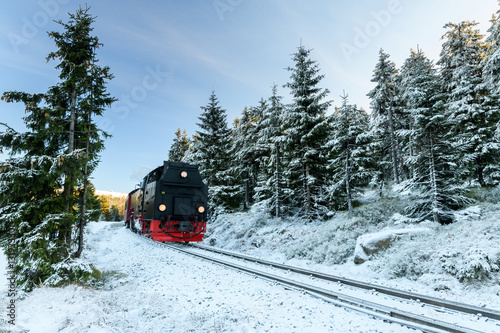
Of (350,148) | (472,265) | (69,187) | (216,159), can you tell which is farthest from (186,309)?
(216,159)

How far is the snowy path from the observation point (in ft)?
15.7

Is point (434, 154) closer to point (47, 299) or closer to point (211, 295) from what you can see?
point (211, 295)

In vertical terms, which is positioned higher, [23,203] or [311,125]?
[311,125]

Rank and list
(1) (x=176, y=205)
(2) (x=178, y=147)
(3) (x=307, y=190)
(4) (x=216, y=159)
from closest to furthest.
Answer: (1) (x=176, y=205) → (3) (x=307, y=190) → (4) (x=216, y=159) → (2) (x=178, y=147)

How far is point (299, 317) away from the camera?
5113 mm

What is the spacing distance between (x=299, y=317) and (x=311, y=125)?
13.9 meters

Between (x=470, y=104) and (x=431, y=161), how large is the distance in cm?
1095

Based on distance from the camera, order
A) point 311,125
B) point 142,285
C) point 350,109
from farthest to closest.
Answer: point 311,125 < point 350,109 < point 142,285

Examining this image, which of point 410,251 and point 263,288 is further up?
point 410,251

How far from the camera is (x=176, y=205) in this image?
15.6 meters

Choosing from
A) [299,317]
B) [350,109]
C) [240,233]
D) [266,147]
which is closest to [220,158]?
[266,147]

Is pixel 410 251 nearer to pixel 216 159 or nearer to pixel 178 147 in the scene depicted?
pixel 216 159

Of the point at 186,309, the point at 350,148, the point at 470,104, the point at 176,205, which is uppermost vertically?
the point at 470,104

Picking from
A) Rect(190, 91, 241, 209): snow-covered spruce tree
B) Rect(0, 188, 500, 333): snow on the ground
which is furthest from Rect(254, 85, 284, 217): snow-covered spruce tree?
Rect(0, 188, 500, 333): snow on the ground
